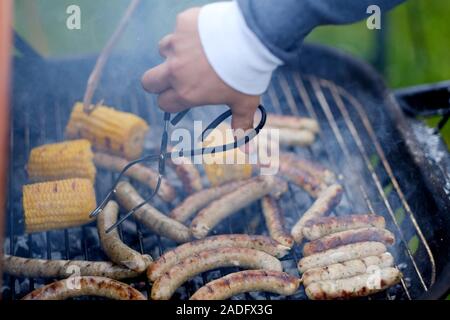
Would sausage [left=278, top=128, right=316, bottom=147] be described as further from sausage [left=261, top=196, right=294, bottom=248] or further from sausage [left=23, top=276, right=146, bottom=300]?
sausage [left=23, top=276, right=146, bottom=300]

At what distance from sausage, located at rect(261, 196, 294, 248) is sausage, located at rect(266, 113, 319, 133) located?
683 mm

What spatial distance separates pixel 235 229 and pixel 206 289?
714mm

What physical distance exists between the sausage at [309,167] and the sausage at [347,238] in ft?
1.71

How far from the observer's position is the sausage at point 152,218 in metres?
3.03

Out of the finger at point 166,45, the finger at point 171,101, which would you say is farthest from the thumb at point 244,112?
the finger at point 166,45

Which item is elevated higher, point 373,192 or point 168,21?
point 168,21

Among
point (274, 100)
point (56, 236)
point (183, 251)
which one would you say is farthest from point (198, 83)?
point (274, 100)

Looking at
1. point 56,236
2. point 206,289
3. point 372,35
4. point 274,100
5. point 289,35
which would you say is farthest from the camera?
point 372,35

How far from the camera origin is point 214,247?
2.94m

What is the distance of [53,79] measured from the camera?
4.16m

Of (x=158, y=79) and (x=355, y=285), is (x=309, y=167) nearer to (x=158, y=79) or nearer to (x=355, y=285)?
(x=355, y=285)

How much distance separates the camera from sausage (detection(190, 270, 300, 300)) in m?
2.65

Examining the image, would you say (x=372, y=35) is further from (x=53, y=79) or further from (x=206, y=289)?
(x=206, y=289)

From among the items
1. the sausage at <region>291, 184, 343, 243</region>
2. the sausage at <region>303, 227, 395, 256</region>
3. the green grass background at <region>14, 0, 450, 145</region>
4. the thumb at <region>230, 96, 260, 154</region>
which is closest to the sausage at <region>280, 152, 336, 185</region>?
the sausage at <region>291, 184, 343, 243</region>
